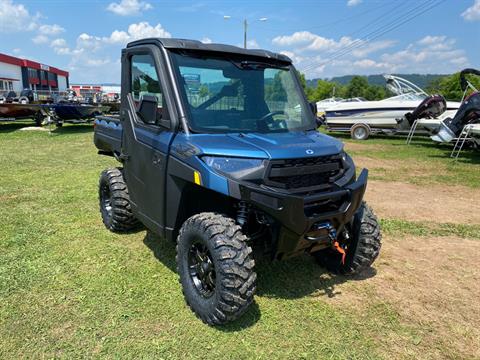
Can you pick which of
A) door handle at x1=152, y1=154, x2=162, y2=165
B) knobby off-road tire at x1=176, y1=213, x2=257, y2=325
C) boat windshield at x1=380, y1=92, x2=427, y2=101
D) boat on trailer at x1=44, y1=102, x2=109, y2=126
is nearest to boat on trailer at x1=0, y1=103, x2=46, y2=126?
boat on trailer at x1=44, y1=102, x2=109, y2=126

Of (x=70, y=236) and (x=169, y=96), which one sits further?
(x=70, y=236)

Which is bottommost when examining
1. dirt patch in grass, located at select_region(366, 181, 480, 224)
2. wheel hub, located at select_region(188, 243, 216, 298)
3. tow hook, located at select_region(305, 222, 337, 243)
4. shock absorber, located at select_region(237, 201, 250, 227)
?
dirt patch in grass, located at select_region(366, 181, 480, 224)

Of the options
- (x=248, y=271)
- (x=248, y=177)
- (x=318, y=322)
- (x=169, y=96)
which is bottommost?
(x=318, y=322)

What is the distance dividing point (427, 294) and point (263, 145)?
7.08ft

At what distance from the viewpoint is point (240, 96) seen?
12.5 ft

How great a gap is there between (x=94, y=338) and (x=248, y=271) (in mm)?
1255

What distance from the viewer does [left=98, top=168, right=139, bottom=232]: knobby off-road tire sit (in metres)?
4.74

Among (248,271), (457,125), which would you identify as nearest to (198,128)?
(248,271)

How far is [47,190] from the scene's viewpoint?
724cm

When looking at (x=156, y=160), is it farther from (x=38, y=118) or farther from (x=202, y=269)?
(x=38, y=118)

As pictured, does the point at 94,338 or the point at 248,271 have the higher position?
the point at 248,271

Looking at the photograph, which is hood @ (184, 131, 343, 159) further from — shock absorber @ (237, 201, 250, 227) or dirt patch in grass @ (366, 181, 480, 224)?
dirt patch in grass @ (366, 181, 480, 224)

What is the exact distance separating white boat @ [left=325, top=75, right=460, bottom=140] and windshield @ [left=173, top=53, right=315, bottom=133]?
13.4 meters

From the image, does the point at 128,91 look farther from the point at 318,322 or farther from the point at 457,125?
the point at 457,125
